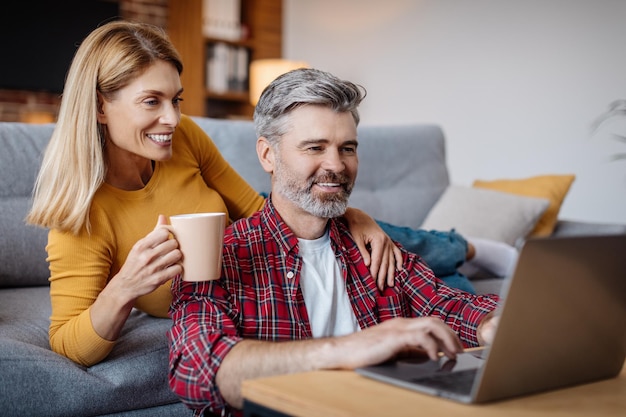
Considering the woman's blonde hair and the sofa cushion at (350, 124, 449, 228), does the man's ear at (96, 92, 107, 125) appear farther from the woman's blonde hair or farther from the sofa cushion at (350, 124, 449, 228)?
the sofa cushion at (350, 124, 449, 228)

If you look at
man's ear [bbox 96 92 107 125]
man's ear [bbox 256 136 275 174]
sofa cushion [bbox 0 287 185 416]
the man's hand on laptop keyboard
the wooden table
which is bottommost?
sofa cushion [bbox 0 287 185 416]

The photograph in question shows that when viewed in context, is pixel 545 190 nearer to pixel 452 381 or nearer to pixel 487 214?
pixel 487 214

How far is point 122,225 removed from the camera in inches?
72.6

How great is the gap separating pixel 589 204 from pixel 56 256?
11.0 feet

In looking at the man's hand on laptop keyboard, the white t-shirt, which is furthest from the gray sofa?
the man's hand on laptop keyboard

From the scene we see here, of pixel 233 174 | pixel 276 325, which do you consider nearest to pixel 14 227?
pixel 233 174

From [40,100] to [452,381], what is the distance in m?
4.88

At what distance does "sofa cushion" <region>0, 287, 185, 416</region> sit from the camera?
165cm

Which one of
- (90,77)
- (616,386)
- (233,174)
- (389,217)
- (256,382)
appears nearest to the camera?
(256,382)

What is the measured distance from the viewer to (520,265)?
91 cm

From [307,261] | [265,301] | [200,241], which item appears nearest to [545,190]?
[307,261]

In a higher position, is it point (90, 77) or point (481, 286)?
point (90, 77)

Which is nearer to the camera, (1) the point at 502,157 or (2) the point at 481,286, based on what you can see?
(2) the point at 481,286

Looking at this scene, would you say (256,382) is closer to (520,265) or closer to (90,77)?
(520,265)
